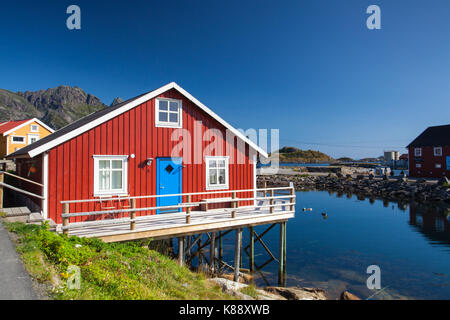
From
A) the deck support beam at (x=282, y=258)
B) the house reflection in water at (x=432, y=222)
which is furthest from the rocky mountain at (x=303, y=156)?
the deck support beam at (x=282, y=258)

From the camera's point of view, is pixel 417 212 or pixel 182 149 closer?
pixel 182 149

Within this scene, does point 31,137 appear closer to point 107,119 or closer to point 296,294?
point 107,119

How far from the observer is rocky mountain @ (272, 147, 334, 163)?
16227 centimetres

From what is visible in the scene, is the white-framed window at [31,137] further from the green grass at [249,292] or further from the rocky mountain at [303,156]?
the rocky mountain at [303,156]

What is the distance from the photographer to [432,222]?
89.5 feet

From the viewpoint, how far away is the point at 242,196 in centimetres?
1570

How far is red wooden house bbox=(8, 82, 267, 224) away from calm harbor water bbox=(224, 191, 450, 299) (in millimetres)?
6503

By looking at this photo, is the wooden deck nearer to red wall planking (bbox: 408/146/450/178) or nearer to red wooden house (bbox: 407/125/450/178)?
red wall planking (bbox: 408/146/450/178)

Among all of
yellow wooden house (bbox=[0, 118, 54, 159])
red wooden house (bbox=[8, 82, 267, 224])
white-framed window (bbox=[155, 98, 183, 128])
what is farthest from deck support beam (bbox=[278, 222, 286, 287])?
yellow wooden house (bbox=[0, 118, 54, 159])

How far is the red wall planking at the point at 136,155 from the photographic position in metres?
11.1

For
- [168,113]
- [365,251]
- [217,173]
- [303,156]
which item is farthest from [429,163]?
[303,156]
